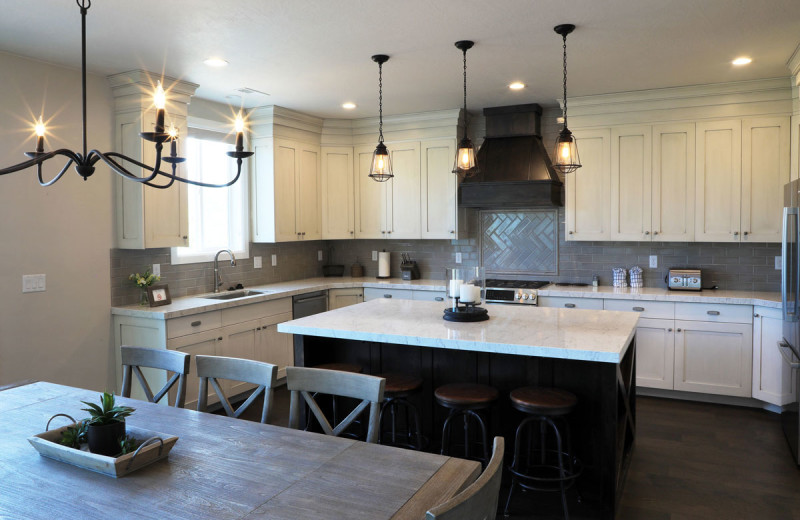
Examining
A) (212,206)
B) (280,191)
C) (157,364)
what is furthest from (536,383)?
(212,206)

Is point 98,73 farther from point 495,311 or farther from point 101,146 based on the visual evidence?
point 495,311

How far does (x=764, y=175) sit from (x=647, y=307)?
1.38m

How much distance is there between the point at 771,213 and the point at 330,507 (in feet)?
14.9

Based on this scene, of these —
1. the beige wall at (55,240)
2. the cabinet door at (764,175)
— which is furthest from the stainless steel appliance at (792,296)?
the beige wall at (55,240)

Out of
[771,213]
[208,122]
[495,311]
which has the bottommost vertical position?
[495,311]

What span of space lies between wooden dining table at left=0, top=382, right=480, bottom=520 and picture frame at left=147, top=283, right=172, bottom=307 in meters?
2.30

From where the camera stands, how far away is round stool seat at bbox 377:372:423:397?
296 cm

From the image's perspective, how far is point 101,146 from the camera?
420 centimetres

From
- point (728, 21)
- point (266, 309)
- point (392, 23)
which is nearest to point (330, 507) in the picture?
point (392, 23)

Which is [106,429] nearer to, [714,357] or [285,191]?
[285,191]

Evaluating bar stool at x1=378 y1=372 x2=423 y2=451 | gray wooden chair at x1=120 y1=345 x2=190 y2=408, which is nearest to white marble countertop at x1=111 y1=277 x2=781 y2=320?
gray wooden chair at x1=120 y1=345 x2=190 y2=408

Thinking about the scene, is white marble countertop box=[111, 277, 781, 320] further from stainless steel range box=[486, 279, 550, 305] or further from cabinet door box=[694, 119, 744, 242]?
cabinet door box=[694, 119, 744, 242]

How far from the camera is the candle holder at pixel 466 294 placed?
3326 millimetres

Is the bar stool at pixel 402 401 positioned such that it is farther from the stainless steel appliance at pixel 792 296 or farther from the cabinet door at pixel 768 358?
the cabinet door at pixel 768 358
